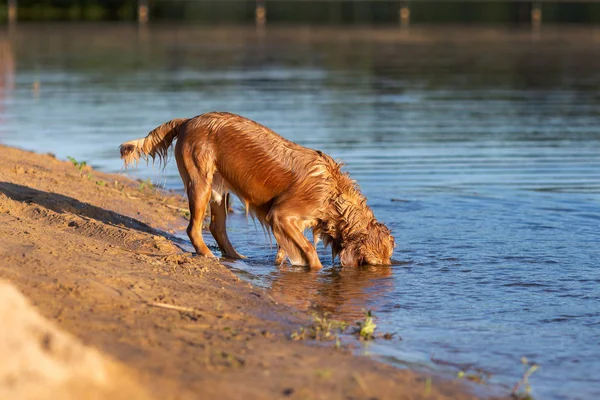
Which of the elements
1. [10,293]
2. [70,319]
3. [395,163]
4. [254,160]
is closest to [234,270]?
[254,160]

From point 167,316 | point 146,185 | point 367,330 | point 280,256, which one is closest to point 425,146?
point 146,185

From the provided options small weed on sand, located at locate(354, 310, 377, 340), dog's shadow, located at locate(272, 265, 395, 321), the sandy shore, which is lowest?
dog's shadow, located at locate(272, 265, 395, 321)

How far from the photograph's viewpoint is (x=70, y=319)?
6531 mm

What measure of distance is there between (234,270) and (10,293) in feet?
13.4

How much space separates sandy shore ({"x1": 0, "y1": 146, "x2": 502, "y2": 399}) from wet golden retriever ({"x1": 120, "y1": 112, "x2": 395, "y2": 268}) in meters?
0.73

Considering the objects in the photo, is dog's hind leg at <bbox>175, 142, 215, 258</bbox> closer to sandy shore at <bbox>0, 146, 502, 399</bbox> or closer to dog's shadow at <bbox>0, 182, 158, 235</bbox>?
sandy shore at <bbox>0, 146, 502, 399</bbox>

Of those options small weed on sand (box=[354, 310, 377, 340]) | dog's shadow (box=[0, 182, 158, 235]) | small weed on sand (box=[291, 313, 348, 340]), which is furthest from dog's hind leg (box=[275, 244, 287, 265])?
small weed on sand (box=[354, 310, 377, 340])

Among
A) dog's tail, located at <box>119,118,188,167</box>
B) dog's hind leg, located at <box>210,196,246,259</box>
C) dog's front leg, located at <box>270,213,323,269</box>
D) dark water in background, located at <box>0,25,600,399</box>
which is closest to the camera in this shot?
dark water in background, located at <box>0,25,600,399</box>

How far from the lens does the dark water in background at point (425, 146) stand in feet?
25.6

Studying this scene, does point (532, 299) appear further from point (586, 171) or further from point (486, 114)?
point (486, 114)

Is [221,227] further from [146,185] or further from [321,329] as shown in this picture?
[146,185]

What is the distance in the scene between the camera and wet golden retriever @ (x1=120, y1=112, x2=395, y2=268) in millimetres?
9422

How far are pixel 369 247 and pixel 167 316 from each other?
3106mm

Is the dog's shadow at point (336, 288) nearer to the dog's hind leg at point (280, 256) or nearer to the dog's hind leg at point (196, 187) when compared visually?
the dog's hind leg at point (280, 256)
